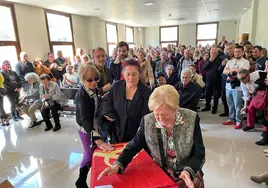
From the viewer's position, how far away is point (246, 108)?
11.0 feet

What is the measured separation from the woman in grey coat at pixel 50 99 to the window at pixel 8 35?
7.60 feet

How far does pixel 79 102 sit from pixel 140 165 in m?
0.79

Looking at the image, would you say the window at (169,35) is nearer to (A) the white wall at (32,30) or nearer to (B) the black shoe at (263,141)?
(A) the white wall at (32,30)

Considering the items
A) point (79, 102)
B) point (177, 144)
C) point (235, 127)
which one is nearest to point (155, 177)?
point (177, 144)

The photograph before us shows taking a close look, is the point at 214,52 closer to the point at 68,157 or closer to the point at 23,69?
the point at 68,157

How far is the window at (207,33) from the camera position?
1300 cm

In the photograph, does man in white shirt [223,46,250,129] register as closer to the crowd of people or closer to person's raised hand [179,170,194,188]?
the crowd of people

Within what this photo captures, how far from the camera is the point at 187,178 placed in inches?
41.5

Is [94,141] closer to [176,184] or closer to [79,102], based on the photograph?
[79,102]

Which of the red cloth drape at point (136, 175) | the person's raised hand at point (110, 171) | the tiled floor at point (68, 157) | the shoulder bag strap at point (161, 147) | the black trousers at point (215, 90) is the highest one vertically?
the shoulder bag strap at point (161, 147)

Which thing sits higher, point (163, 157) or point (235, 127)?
point (163, 157)

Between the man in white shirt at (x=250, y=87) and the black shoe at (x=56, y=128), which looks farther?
the black shoe at (x=56, y=128)

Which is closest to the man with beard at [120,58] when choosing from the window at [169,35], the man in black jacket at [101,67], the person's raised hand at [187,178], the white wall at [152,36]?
the man in black jacket at [101,67]

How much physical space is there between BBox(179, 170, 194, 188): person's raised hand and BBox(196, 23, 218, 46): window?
1323 centimetres
